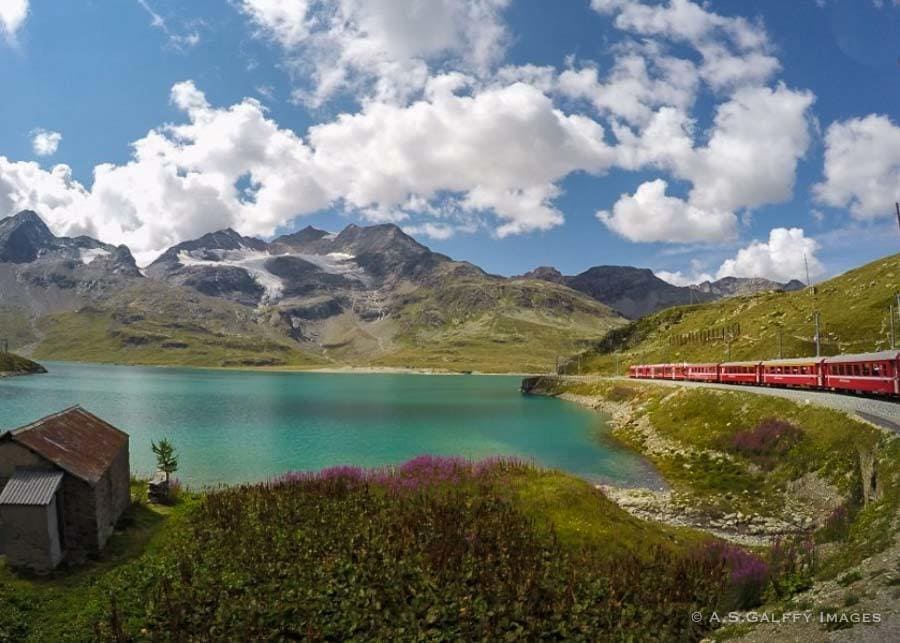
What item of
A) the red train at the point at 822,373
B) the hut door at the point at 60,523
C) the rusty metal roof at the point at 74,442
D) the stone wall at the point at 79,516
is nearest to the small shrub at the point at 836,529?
the red train at the point at 822,373

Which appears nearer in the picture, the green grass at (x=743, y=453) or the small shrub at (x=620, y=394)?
the green grass at (x=743, y=453)

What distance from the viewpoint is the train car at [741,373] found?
83.7 metres

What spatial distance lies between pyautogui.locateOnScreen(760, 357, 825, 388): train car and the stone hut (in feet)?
229

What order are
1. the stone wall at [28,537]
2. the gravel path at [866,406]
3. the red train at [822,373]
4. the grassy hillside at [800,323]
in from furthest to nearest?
the grassy hillside at [800,323] < the red train at [822,373] < the gravel path at [866,406] < the stone wall at [28,537]

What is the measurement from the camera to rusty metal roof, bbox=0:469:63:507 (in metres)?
21.9

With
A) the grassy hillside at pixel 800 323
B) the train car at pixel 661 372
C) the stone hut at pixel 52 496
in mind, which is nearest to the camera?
the stone hut at pixel 52 496

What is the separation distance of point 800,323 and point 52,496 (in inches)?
5684

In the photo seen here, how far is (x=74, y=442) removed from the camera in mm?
26875

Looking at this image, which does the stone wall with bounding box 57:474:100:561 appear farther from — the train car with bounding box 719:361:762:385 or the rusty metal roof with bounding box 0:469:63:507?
the train car with bounding box 719:361:762:385

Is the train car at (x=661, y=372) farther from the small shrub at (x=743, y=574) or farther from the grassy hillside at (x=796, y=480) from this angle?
the small shrub at (x=743, y=574)

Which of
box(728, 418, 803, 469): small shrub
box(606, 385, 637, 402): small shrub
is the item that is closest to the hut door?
box(728, 418, 803, 469): small shrub

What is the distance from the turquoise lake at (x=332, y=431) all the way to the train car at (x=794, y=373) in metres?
24.2

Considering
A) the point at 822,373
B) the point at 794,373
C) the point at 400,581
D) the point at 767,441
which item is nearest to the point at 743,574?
the point at 400,581

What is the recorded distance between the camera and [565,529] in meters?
24.3
